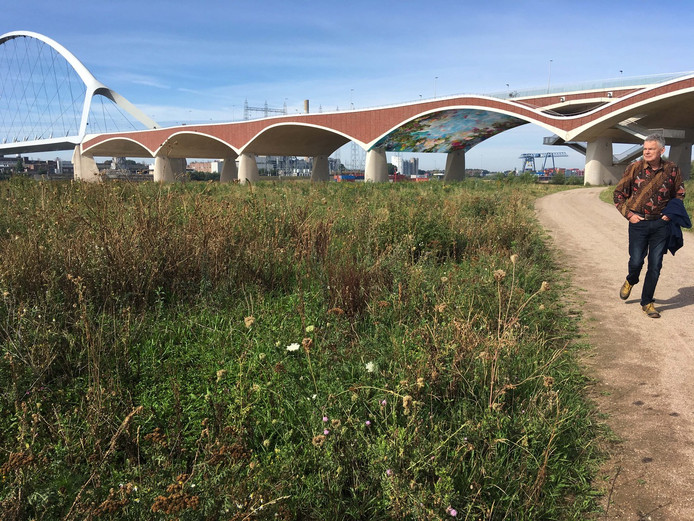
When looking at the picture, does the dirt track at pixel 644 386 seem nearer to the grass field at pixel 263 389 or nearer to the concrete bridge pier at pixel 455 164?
the grass field at pixel 263 389

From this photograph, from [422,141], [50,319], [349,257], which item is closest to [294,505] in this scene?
Answer: [50,319]

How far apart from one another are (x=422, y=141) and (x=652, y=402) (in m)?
50.6

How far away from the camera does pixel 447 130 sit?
160ft

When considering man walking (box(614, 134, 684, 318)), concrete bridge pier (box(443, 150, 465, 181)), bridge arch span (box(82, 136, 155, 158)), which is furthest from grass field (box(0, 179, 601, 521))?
bridge arch span (box(82, 136, 155, 158))

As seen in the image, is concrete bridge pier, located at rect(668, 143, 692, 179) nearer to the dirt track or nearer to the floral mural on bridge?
the floral mural on bridge

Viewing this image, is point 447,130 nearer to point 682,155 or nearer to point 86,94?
point 682,155

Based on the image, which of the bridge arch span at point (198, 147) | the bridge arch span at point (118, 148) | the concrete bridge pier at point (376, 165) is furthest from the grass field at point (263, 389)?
the bridge arch span at point (118, 148)

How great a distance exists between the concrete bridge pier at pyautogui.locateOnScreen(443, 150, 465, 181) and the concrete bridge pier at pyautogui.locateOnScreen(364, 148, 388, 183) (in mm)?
12600

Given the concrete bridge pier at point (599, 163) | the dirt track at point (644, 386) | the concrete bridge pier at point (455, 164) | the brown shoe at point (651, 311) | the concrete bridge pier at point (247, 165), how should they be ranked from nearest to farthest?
1. the dirt track at point (644, 386)
2. the brown shoe at point (651, 311)
3. the concrete bridge pier at point (599, 163)
4. the concrete bridge pier at point (455, 164)
5. the concrete bridge pier at point (247, 165)

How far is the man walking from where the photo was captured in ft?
15.3

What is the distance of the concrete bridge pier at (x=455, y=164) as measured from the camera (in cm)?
5697

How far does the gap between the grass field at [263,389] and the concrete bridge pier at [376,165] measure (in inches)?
1698

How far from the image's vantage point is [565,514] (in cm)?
211

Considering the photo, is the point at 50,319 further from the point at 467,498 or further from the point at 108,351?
the point at 467,498
